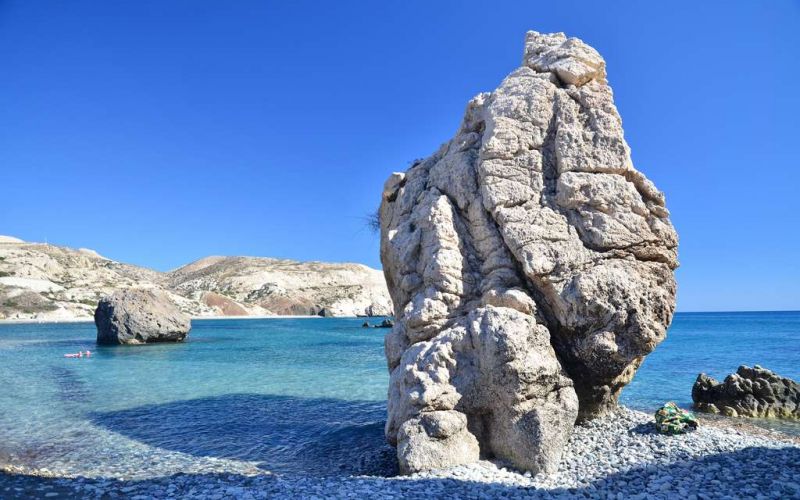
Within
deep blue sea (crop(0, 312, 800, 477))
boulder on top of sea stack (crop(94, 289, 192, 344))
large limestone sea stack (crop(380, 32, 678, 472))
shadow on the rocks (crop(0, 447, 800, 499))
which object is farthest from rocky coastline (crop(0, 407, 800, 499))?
boulder on top of sea stack (crop(94, 289, 192, 344))

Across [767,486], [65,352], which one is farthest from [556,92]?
[65,352]

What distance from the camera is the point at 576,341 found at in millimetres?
9703

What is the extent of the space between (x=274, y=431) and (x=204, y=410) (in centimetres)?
405

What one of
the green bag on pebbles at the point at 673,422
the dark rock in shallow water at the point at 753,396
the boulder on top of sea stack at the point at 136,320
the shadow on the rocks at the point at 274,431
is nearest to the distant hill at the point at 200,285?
the boulder on top of sea stack at the point at 136,320

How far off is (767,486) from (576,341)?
11.7 feet

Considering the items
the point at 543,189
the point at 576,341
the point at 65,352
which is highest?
the point at 543,189

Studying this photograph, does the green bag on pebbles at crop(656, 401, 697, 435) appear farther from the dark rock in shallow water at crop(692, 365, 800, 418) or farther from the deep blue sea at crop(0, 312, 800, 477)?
the dark rock in shallow water at crop(692, 365, 800, 418)

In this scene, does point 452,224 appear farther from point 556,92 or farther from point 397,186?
point 556,92

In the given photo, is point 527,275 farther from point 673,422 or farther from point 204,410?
point 204,410

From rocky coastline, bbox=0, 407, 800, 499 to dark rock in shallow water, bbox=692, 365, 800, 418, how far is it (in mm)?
7374

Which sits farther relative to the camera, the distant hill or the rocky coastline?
the distant hill

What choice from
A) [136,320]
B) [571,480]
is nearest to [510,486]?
[571,480]

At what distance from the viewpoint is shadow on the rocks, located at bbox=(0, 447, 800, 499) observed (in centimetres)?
731

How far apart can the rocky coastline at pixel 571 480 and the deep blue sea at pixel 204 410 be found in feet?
6.94
